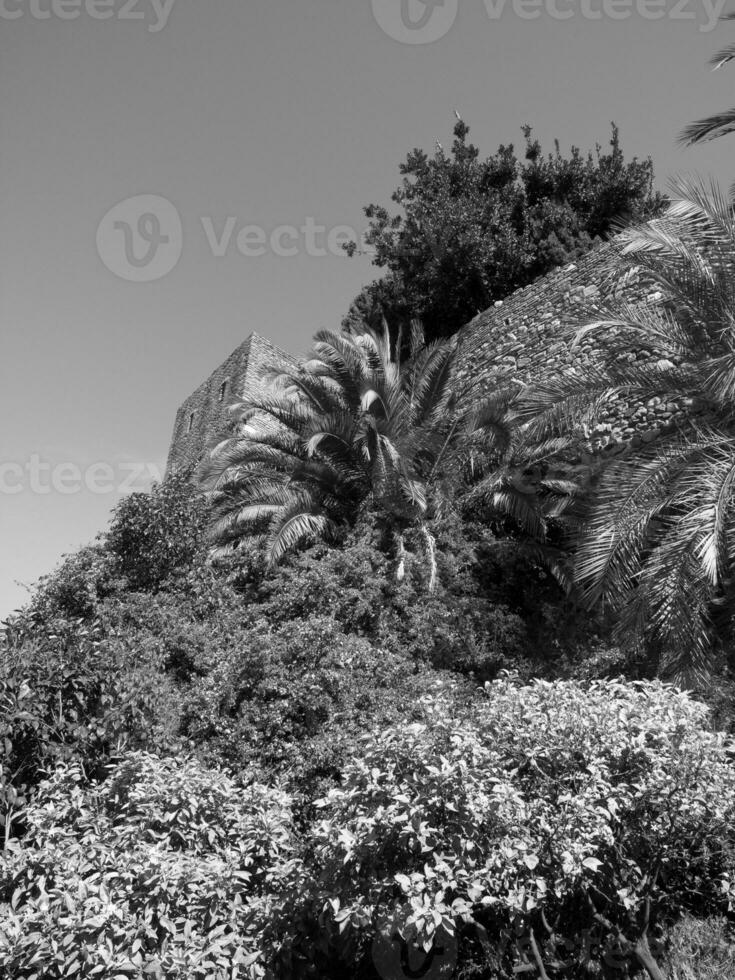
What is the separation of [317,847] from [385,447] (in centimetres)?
517

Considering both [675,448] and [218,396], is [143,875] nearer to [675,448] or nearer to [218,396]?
[675,448]

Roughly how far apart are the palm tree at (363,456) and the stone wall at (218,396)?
4.34m

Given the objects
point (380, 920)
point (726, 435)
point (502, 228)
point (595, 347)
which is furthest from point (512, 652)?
point (502, 228)

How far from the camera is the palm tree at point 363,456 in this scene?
7.69 m

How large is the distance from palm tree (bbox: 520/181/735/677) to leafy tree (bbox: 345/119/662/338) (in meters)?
7.71

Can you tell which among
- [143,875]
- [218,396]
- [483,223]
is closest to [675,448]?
[143,875]

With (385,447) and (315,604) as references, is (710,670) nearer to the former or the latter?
(315,604)

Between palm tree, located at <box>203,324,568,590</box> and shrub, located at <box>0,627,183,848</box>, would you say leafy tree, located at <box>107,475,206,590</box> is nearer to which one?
palm tree, located at <box>203,324,568,590</box>

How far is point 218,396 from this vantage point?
50.9 feet

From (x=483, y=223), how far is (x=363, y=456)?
288 inches

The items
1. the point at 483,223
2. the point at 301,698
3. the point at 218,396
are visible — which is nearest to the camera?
the point at 301,698

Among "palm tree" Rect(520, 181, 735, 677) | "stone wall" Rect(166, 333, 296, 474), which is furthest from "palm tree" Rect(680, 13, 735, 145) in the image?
"stone wall" Rect(166, 333, 296, 474)

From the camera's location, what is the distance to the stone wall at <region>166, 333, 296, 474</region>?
46.8ft

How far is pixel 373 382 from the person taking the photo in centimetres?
857
